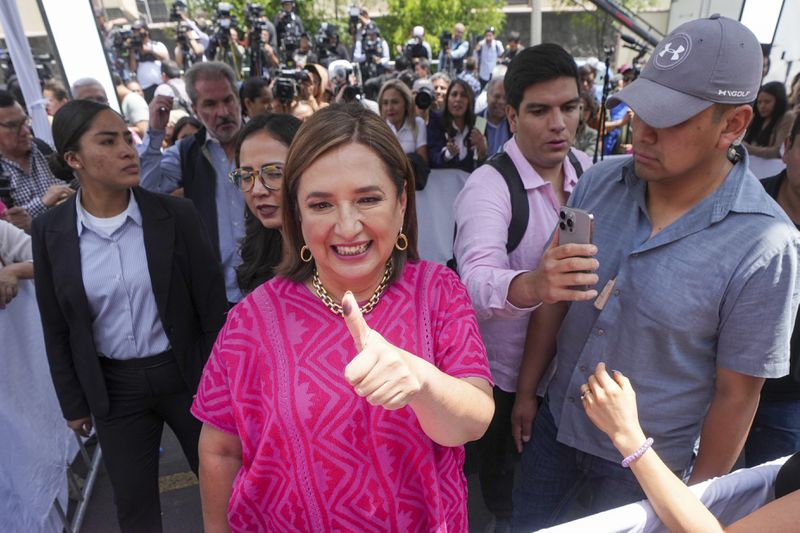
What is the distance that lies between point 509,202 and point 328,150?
85 cm

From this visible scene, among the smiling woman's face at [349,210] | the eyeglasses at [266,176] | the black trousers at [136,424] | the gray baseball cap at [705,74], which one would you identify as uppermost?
the gray baseball cap at [705,74]

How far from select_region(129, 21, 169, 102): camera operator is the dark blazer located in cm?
704

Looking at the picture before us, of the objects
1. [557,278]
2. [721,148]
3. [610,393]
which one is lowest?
[610,393]

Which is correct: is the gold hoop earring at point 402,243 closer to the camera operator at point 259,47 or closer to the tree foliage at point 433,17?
the camera operator at point 259,47

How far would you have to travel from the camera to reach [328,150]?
3.50ft

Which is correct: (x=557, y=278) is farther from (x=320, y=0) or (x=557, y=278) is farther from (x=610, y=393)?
(x=320, y=0)

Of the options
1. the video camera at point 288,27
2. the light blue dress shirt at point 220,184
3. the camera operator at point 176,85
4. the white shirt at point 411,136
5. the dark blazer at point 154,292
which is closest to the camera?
the dark blazer at point 154,292

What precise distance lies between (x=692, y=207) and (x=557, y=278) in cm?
39

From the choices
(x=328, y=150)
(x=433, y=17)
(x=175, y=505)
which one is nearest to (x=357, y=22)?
(x=433, y=17)

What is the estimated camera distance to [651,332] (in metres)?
1.32

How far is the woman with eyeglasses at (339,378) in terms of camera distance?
1.07 metres

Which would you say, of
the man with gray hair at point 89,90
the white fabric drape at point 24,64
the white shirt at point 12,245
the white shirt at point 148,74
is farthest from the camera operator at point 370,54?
the white shirt at point 12,245

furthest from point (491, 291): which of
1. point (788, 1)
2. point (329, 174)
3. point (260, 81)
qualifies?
point (788, 1)

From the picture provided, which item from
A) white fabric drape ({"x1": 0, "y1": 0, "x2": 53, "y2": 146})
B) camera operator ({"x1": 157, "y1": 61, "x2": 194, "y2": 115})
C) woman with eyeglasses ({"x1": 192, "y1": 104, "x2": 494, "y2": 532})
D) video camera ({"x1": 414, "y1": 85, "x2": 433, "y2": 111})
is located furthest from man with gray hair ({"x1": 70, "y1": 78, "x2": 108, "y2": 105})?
woman with eyeglasses ({"x1": 192, "y1": 104, "x2": 494, "y2": 532})
